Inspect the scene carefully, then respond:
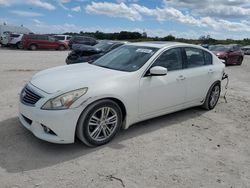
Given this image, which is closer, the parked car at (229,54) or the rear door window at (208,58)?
the rear door window at (208,58)

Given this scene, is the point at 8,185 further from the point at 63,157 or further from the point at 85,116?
the point at 85,116

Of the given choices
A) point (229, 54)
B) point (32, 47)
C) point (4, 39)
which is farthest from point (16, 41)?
point (229, 54)

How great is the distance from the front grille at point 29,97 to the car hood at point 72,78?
0.40 feet

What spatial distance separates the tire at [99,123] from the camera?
4.02 metres

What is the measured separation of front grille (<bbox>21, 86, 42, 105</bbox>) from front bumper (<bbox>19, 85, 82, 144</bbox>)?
95 mm

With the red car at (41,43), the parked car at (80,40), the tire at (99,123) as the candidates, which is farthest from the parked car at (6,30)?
the tire at (99,123)

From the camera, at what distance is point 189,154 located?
13.7 ft

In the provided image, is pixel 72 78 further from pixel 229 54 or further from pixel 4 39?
pixel 4 39

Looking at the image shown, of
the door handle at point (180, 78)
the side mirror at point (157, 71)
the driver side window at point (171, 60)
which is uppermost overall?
the driver side window at point (171, 60)

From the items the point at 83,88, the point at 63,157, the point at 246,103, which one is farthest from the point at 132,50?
the point at 246,103

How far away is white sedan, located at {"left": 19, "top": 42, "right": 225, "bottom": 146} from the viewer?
3.89 metres

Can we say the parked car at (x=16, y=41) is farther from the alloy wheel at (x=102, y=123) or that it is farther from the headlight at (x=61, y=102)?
the headlight at (x=61, y=102)

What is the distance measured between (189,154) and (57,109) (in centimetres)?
205

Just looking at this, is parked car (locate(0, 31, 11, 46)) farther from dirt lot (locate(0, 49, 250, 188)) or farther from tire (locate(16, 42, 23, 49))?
dirt lot (locate(0, 49, 250, 188))
